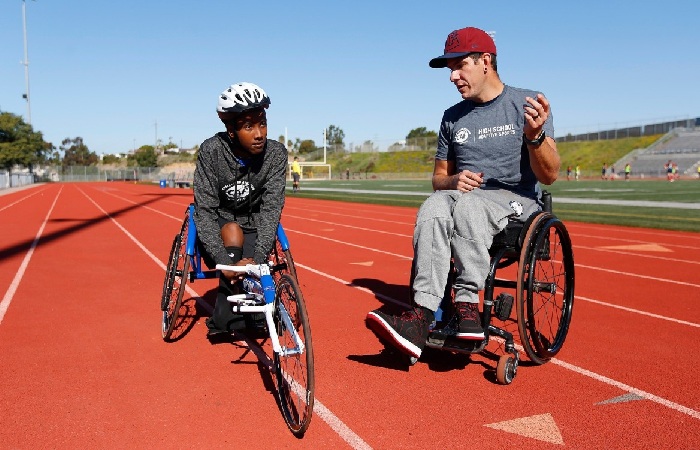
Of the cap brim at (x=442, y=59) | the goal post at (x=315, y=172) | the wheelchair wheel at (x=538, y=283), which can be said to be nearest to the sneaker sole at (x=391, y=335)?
the wheelchair wheel at (x=538, y=283)

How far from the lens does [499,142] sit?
3934 mm

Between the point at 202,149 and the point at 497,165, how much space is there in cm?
193

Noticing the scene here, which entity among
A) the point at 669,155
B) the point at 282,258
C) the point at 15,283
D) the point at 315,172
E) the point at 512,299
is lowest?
the point at 15,283

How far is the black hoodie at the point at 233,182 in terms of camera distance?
4055mm

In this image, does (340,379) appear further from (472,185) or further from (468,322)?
(472,185)

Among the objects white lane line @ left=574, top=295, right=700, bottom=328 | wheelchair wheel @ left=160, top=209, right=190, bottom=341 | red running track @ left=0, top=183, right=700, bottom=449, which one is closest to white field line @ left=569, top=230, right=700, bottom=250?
red running track @ left=0, top=183, right=700, bottom=449

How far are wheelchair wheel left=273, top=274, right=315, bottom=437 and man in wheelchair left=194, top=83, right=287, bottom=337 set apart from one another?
2.08 ft

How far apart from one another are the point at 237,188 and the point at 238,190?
0.02 m

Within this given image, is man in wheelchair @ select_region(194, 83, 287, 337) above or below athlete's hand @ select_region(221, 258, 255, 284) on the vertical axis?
above

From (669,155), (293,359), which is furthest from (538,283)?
(669,155)

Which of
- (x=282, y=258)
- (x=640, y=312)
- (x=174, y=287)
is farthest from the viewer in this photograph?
(x=640, y=312)

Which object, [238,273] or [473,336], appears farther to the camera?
[238,273]

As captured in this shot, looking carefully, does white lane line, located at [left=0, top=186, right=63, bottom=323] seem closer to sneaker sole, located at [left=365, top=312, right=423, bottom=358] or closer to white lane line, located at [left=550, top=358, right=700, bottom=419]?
sneaker sole, located at [left=365, top=312, right=423, bottom=358]

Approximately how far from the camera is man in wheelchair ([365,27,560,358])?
3.53 m
